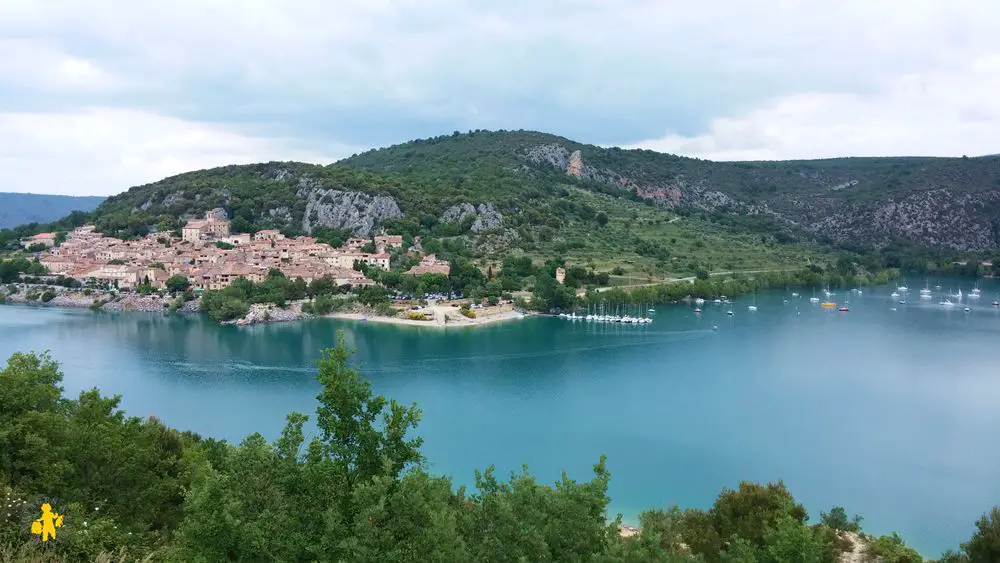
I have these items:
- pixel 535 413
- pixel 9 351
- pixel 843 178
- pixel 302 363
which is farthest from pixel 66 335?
pixel 843 178

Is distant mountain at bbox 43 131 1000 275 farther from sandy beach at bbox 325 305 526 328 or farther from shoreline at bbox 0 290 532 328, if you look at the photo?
shoreline at bbox 0 290 532 328

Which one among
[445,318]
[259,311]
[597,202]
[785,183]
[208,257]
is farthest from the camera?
[785,183]

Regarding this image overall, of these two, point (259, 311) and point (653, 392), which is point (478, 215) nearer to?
point (259, 311)

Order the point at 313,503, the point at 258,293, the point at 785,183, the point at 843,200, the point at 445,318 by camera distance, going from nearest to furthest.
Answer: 1. the point at 313,503
2. the point at 445,318
3. the point at 258,293
4. the point at 843,200
5. the point at 785,183

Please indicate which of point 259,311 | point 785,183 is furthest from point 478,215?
point 785,183

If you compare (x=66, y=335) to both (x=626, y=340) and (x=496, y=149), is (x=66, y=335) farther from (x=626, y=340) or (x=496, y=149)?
(x=496, y=149)

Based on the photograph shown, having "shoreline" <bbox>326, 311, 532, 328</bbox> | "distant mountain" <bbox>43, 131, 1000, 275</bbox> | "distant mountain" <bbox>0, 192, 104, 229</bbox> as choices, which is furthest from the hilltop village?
"distant mountain" <bbox>0, 192, 104, 229</bbox>

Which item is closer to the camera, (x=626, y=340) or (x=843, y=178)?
(x=626, y=340)
